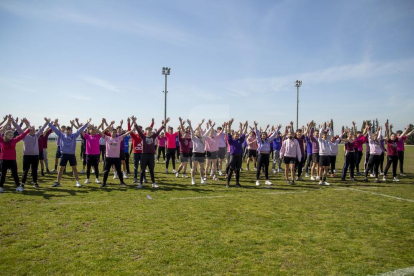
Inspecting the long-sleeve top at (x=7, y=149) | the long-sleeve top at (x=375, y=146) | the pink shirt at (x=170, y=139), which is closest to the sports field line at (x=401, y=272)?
the long-sleeve top at (x=375, y=146)

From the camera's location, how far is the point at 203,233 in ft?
17.1

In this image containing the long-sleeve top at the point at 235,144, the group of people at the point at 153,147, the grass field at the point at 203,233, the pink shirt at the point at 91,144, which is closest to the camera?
the grass field at the point at 203,233

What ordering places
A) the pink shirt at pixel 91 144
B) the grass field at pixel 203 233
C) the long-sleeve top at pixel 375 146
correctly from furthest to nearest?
the long-sleeve top at pixel 375 146
the pink shirt at pixel 91 144
the grass field at pixel 203 233

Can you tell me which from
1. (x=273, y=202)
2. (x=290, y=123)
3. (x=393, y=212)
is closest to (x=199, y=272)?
(x=273, y=202)

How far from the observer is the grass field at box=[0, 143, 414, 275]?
394 centimetres

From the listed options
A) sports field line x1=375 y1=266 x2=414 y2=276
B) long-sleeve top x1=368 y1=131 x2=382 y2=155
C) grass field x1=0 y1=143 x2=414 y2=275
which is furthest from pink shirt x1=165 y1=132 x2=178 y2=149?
sports field line x1=375 y1=266 x2=414 y2=276

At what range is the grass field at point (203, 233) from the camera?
3.94 meters

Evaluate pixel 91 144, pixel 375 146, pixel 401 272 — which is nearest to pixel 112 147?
pixel 91 144

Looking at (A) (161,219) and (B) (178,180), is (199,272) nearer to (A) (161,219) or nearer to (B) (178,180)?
(A) (161,219)

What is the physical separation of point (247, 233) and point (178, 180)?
22.3 ft

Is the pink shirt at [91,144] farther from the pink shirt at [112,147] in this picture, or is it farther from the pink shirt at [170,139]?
the pink shirt at [170,139]

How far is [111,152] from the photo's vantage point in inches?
385

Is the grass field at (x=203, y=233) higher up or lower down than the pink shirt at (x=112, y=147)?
lower down

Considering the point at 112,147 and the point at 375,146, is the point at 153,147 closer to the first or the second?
the point at 112,147
